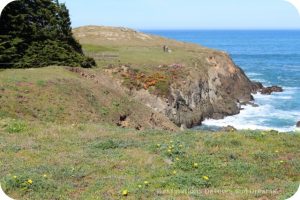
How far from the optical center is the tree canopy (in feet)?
124

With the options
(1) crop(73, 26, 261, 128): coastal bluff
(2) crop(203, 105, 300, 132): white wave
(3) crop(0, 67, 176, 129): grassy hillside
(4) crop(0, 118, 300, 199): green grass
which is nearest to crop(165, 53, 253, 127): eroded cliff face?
(1) crop(73, 26, 261, 128): coastal bluff

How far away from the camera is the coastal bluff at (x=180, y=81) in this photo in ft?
165

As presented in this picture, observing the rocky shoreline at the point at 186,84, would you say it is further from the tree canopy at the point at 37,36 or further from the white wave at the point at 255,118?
the tree canopy at the point at 37,36

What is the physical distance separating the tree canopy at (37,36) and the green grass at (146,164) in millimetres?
20732

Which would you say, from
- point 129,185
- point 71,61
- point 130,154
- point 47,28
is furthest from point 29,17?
point 129,185

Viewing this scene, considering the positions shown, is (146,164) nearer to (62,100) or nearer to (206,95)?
(62,100)

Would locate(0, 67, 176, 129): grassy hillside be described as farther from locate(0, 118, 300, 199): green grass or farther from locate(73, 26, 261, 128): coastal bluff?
locate(73, 26, 261, 128): coastal bluff

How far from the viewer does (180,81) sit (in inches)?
2130

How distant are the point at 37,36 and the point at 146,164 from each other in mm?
30568

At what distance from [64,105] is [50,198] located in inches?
749

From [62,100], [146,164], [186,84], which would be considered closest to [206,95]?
[186,84]

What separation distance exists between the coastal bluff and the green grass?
100ft

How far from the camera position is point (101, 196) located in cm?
1143

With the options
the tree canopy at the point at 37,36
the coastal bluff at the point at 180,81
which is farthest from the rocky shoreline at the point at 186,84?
the tree canopy at the point at 37,36
